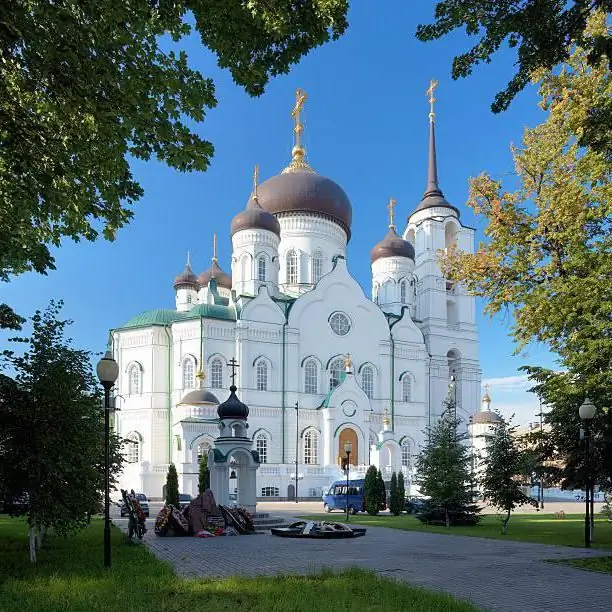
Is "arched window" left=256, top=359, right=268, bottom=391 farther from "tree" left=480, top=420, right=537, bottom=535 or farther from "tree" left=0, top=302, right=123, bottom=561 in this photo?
"tree" left=0, top=302, right=123, bottom=561

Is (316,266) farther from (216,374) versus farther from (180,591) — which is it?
(180,591)

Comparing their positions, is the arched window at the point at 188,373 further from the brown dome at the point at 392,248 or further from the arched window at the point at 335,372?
the brown dome at the point at 392,248

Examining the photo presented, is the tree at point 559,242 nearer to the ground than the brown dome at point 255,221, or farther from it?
nearer to the ground

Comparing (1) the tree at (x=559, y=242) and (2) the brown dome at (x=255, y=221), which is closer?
(1) the tree at (x=559, y=242)

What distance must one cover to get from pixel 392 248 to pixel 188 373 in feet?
67.3

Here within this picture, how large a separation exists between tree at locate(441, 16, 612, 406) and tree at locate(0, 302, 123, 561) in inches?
397

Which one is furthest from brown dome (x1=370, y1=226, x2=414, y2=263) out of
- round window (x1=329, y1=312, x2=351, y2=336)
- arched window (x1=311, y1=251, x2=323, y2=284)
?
round window (x1=329, y1=312, x2=351, y2=336)

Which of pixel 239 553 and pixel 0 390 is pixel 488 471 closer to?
pixel 239 553

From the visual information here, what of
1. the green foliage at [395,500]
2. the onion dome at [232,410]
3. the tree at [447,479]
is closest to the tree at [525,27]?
the tree at [447,479]

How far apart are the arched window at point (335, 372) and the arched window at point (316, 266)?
26.5 feet

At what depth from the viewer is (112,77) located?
7.91 m

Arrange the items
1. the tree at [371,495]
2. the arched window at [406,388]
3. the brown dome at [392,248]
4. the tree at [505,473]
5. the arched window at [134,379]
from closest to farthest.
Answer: the tree at [505,473]
the tree at [371,495]
the arched window at [134,379]
the arched window at [406,388]
the brown dome at [392,248]

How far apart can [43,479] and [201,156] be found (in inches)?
252

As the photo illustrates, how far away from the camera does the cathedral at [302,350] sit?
141 feet
